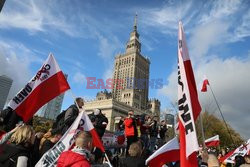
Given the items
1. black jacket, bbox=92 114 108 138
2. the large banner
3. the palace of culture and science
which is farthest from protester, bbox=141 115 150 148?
the palace of culture and science

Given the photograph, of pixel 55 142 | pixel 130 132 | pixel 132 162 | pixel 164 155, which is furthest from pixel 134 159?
pixel 130 132

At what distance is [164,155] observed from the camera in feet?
16.6

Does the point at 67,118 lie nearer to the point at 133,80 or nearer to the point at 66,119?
the point at 66,119

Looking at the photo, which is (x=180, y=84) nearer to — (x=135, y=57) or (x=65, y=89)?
(x=65, y=89)

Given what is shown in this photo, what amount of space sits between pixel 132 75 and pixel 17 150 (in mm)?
114208

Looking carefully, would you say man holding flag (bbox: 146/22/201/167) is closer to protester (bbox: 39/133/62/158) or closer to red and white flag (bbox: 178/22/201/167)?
red and white flag (bbox: 178/22/201/167)

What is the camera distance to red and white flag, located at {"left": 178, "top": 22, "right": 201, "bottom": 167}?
2.97 metres

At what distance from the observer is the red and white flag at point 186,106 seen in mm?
2971

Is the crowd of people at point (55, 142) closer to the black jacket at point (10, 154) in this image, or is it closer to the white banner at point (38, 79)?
the black jacket at point (10, 154)

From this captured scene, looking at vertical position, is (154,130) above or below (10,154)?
above

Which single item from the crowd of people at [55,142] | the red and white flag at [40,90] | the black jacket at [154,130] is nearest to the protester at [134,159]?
the crowd of people at [55,142]

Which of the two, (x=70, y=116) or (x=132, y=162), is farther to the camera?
(x=70, y=116)

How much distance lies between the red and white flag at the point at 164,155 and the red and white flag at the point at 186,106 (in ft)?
6.40

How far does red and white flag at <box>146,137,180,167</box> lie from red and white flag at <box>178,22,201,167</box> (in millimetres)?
1951
